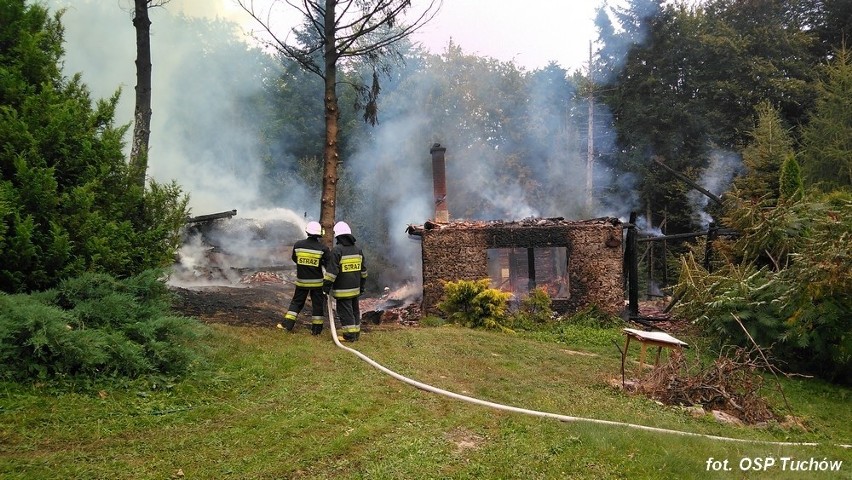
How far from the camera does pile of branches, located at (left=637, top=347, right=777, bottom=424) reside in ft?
21.0

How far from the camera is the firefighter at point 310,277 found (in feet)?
28.7

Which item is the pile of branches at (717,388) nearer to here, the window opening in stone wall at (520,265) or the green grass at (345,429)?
the green grass at (345,429)

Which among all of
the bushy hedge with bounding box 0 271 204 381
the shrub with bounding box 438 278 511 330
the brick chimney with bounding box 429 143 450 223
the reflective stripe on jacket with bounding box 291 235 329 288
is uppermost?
the brick chimney with bounding box 429 143 450 223

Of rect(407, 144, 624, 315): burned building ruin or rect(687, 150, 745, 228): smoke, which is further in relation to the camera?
rect(687, 150, 745, 228): smoke

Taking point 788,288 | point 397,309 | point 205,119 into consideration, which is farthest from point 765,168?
point 205,119

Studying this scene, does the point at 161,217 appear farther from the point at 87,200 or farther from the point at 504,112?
the point at 504,112

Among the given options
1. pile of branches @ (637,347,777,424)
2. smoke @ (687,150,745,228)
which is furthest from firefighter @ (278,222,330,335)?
smoke @ (687,150,745,228)

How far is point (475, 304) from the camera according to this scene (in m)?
12.6

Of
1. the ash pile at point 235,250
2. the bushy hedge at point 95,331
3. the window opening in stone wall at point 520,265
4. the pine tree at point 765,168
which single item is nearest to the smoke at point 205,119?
the ash pile at point 235,250

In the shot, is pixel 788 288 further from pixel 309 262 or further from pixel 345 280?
pixel 309 262

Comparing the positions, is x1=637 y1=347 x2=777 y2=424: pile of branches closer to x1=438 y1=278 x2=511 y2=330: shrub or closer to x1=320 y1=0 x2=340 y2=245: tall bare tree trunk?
x1=438 y1=278 x2=511 y2=330: shrub

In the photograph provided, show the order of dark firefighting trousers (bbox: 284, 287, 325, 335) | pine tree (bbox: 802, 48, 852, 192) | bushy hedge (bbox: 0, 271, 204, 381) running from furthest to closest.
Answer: pine tree (bbox: 802, 48, 852, 192) < dark firefighting trousers (bbox: 284, 287, 325, 335) < bushy hedge (bbox: 0, 271, 204, 381)

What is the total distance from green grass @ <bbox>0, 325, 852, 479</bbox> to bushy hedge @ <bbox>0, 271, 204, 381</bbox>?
8.2 inches

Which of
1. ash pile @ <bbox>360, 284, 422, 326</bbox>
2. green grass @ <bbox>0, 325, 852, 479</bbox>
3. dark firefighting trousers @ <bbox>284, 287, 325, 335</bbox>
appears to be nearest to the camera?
green grass @ <bbox>0, 325, 852, 479</bbox>
